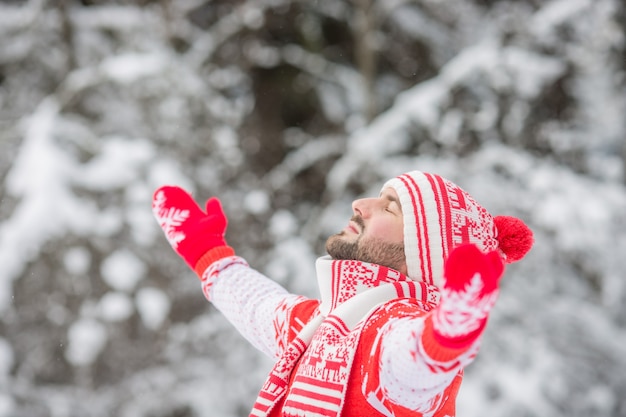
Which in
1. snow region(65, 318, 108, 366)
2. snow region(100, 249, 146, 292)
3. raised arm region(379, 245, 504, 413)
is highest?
snow region(100, 249, 146, 292)

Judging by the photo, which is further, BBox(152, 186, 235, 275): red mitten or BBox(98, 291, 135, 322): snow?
BBox(98, 291, 135, 322): snow

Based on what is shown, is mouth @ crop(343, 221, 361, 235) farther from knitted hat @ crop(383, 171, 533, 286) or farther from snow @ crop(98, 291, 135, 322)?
snow @ crop(98, 291, 135, 322)

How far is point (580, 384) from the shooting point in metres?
2.88

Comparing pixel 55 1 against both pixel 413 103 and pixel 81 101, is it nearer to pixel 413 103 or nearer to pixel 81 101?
pixel 81 101

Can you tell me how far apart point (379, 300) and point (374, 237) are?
14 cm

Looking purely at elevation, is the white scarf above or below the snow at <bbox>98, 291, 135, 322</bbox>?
below

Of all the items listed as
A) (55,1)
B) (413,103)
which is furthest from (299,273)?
(55,1)

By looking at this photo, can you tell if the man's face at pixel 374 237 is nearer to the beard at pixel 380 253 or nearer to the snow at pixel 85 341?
the beard at pixel 380 253

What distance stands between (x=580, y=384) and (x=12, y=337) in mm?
2975

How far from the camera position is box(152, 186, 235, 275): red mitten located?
1.32 metres

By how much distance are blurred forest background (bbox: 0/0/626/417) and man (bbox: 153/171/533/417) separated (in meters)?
1.80

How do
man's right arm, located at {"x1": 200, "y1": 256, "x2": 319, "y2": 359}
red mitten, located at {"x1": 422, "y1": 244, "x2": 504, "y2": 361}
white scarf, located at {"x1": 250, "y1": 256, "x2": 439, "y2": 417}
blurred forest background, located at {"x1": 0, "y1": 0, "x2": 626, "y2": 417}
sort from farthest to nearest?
1. blurred forest background, located at {"x1": 0, "y1": 0, "x2": 626, "y2": 417}
2. man's right arm, located at {"x1": 200, "y1": 256, "x2": 319, "y2": 359}
3. white scarf, located at {"x1": 250, "y1": 256, "x2": 439, "y2": 417}
4. red mitten, located at {"x1": 422, "y1": 244, "x2": 504, "y2": 361}

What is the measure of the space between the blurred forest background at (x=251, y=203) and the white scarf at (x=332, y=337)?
2001mm

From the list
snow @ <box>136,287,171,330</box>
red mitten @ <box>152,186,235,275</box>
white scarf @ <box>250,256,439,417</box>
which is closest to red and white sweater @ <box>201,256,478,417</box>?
white scarf @ <box>250,256,439,417</box>
